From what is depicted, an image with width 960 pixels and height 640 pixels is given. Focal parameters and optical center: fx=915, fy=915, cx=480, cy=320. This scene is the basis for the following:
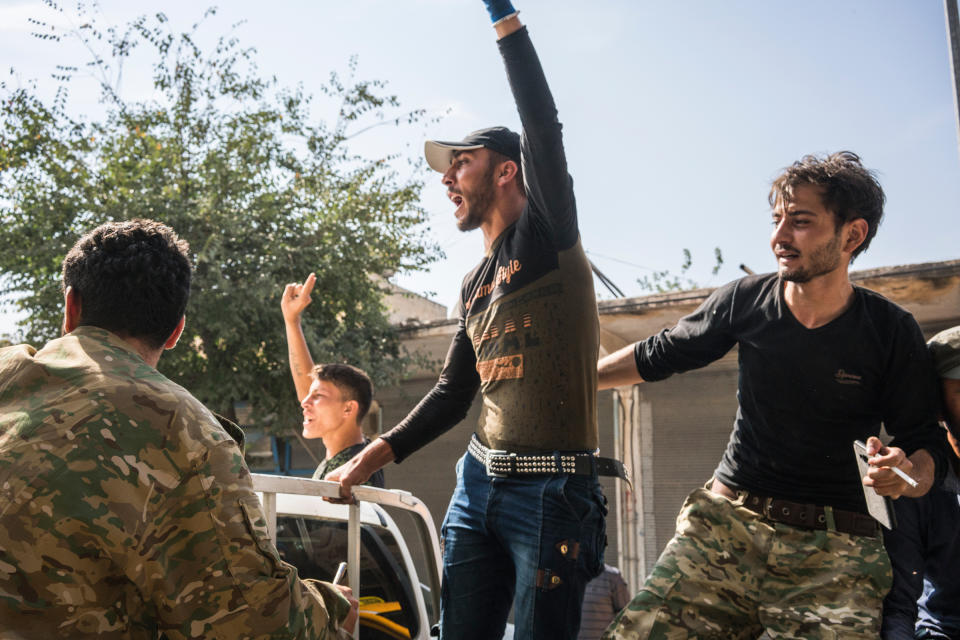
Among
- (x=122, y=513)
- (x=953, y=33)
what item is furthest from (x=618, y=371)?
(x=953, y=33)

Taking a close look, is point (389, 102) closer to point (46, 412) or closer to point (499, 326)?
point (499, 326)

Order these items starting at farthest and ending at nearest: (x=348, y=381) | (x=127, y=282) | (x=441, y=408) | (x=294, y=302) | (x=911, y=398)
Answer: (x=348, y=381) < (x=294, y=302) < (x=441, y=408) < (x=911, y=398) < (x=127, y=282)

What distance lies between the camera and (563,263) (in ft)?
9.37

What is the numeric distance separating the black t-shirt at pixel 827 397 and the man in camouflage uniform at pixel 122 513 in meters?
1.43

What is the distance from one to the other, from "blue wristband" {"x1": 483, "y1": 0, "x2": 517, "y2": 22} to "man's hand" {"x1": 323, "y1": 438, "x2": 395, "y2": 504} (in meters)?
1.48

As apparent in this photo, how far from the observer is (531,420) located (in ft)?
9.01

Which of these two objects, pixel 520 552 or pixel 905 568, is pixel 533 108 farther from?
pixel 905 568

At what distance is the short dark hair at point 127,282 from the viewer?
2.18 metres

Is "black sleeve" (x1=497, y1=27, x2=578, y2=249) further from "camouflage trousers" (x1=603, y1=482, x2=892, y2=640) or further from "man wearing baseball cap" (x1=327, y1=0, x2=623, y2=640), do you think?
"camouflage trousers" (x1=603, y1=482, x2=892, y2=640)

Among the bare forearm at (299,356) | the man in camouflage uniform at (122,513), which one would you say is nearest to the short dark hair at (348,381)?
the bare forearm at (299,356)

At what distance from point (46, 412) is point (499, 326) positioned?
1.38m

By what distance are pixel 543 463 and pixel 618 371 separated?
0.52m

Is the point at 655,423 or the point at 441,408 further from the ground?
the point at 441,408

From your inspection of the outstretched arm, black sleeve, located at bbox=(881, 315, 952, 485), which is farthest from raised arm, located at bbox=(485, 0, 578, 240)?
the outstretched arm
